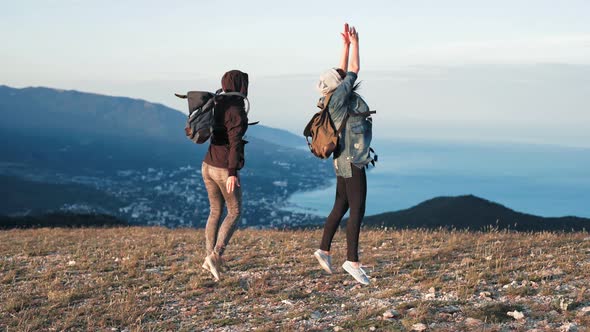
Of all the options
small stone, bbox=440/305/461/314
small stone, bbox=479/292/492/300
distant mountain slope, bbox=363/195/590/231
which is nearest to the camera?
small stone, bbox=440/305/461/314

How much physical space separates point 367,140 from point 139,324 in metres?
4.00

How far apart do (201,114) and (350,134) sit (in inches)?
87.9

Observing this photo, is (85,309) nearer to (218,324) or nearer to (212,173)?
(218,324)

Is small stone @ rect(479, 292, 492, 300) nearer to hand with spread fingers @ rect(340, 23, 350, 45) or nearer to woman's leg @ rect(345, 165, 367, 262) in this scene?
woman's leg @ rect(345, 165, 367, 262)

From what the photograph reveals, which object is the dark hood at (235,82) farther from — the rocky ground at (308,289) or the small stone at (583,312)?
the small stone at (583,312)

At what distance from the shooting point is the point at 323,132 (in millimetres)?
8047

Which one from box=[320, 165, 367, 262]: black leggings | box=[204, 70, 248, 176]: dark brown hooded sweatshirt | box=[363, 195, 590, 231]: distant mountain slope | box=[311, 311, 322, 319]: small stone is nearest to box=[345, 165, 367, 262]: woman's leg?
box=[320, 165, 367, 262]: black leggings

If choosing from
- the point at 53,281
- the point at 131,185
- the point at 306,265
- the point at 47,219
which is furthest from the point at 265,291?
the point at 131,185

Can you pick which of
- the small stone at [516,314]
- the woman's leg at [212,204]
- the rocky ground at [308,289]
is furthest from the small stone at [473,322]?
the woman's leg at [212,204]

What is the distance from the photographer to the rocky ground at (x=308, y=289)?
269 inches

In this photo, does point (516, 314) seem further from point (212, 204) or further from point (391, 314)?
point (212, 204)

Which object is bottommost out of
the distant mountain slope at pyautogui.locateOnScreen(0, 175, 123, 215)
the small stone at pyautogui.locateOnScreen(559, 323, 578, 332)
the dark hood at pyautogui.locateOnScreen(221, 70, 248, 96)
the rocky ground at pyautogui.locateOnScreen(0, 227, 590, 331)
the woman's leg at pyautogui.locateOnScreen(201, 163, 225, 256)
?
the distant mountain slope at pyautogui.locateOnScreen(0, 175, 123, 215)

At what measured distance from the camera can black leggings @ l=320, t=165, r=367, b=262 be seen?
8016mm

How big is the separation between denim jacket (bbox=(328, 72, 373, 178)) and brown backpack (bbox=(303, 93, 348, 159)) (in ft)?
0.26
